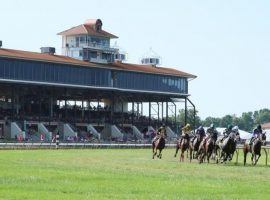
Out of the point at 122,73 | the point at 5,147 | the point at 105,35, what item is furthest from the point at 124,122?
the point at 5,147

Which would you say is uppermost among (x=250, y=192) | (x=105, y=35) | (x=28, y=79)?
(x=105, y=35)

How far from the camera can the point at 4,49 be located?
10306 centimetres

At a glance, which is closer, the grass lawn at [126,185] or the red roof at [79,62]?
the grass lawn at [126,185]

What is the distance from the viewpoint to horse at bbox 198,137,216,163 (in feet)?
133

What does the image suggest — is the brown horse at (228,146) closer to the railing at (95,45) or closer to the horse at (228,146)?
the horse at (228,146)

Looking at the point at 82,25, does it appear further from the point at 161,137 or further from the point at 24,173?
the point at 24,173

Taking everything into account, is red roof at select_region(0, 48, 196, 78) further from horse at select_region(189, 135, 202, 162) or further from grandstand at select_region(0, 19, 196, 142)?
horse at select_region(189, 135, 202, 162)

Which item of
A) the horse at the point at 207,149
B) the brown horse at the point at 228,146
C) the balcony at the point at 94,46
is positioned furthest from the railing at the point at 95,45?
the brown horse at the point at 228,146

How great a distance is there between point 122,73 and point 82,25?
1138 centimetres

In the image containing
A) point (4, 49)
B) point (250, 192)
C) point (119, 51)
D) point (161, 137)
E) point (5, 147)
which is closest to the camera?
point (250, 192)

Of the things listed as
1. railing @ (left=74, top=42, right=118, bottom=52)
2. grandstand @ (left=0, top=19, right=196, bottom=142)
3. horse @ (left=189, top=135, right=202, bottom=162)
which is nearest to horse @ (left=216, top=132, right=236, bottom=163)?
horse @ (left=189, top=135, right=202, bottom=162)

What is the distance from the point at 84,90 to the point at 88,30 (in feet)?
35.1

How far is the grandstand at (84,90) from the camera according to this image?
324 ft

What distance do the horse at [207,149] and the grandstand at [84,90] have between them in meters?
51.7
